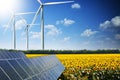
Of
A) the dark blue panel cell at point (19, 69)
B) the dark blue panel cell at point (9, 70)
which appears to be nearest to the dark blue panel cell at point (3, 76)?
the dark blue panel cell at point (9, 70)

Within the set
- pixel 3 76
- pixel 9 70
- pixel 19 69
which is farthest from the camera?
pixel 19 69

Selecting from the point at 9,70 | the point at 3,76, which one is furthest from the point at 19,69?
the point at 3,76

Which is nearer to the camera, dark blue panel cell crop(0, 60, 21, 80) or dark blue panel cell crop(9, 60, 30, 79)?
dark blue panel cell crop(0, 60, 21, 80)

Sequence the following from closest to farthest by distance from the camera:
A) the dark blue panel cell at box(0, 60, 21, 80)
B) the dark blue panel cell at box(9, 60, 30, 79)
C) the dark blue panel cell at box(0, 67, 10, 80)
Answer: the dark blue panel cell at box(0, 67, 10, 80)
the dark blue panel cell at box(0, 60, 21, 80)
the dark blue panel cell at box(9, 60, 30, 79)

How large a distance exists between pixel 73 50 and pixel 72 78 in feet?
145

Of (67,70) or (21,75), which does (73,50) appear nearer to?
(67,70)

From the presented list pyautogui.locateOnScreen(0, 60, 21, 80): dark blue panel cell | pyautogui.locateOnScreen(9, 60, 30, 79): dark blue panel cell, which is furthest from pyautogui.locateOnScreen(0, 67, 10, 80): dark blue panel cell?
pyautogui.locateOnScreen(9, 60, 30, 79): dark blue panel cell

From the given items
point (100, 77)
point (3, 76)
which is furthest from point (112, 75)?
point (3, 76)

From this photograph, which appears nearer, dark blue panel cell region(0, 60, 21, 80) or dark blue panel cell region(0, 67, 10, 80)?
dark blue panel cell region(0, 67, 10, 80)

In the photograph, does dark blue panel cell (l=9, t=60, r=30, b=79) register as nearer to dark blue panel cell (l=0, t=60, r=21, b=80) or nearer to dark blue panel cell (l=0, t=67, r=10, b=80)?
dark blue panel cell (l=0, t=60, r=21, b=80)

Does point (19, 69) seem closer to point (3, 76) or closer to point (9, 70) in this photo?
point (9, 70)

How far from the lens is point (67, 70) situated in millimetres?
20625

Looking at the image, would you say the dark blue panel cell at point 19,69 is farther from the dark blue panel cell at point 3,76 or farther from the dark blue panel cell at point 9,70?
the dark blue panel cell at point 3,76

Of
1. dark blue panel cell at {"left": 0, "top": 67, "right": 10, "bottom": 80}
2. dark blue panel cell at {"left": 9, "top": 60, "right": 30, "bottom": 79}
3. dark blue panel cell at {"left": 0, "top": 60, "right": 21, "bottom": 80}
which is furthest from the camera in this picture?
dark blue panel cell at {"left": 9, "top": 60, "right": 30, "bottom": 79}
